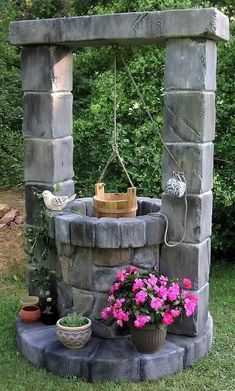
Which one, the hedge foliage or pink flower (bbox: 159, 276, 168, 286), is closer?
pink flower (bbox: 159, 276, 168, 286)

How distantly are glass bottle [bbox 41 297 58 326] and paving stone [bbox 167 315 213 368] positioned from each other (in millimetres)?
943

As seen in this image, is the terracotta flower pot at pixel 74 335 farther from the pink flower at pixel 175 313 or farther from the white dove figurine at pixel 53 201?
the white dove figurine at pixel 53 201

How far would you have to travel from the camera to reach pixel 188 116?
170 inches

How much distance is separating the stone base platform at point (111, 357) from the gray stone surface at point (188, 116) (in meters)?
1.54

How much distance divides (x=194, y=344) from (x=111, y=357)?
67 cm

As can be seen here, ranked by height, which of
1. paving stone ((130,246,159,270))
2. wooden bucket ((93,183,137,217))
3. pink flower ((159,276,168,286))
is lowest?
pink flower ((159,276,168,286))

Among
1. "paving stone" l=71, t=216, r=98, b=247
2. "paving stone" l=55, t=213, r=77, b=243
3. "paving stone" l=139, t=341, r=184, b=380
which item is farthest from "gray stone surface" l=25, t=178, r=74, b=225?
"paving stone" l=139, t=341, r=184, b=380

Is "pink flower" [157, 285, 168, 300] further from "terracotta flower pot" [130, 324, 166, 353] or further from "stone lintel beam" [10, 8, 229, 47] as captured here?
"stone lintel beam" [10, 8, 229, 47]

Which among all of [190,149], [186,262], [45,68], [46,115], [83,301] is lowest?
[83,301]

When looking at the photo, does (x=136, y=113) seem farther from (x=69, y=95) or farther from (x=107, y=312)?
(x=107, y=312)

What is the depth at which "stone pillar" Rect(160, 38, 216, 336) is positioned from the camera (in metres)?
4.25

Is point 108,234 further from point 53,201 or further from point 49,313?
point 49,313

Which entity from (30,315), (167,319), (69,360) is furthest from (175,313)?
(30,315)

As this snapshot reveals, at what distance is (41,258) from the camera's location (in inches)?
198
